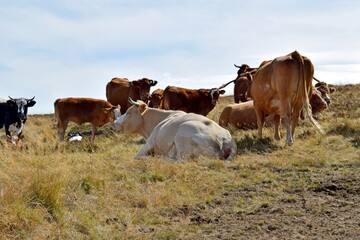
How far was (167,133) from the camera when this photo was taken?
34.8ft

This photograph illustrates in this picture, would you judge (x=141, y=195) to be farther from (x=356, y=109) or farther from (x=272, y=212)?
(x=356, y=109)

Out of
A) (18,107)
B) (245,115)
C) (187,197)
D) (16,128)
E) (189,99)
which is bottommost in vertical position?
(187,197)

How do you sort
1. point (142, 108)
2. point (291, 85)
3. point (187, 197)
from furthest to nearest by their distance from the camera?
point (142, 108)
point (291, 85)
point (187, 197)

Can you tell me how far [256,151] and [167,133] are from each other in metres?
1.68

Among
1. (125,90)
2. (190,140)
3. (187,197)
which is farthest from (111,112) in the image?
(187,197)

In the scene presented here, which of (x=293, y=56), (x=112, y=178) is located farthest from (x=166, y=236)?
(x=293, y=56)

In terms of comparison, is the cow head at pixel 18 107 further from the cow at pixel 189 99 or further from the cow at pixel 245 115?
the cow at pixel 245 115

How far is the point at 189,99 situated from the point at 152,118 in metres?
6.04

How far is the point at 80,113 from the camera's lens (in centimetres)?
2000

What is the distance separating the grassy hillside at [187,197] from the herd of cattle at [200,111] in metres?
0.67

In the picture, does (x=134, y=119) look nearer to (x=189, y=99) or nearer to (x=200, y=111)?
(x=189, y=99)

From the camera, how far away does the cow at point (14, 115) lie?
19062 millimetres

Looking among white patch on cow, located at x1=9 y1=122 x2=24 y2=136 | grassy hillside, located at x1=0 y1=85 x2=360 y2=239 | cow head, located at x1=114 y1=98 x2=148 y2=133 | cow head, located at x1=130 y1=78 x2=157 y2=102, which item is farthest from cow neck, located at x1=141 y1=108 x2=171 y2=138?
cow head, located at x1=130 y1=78 x2=157 y2=102

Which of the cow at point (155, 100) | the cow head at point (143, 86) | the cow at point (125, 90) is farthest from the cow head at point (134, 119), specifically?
the cow head at point (143, 86)
